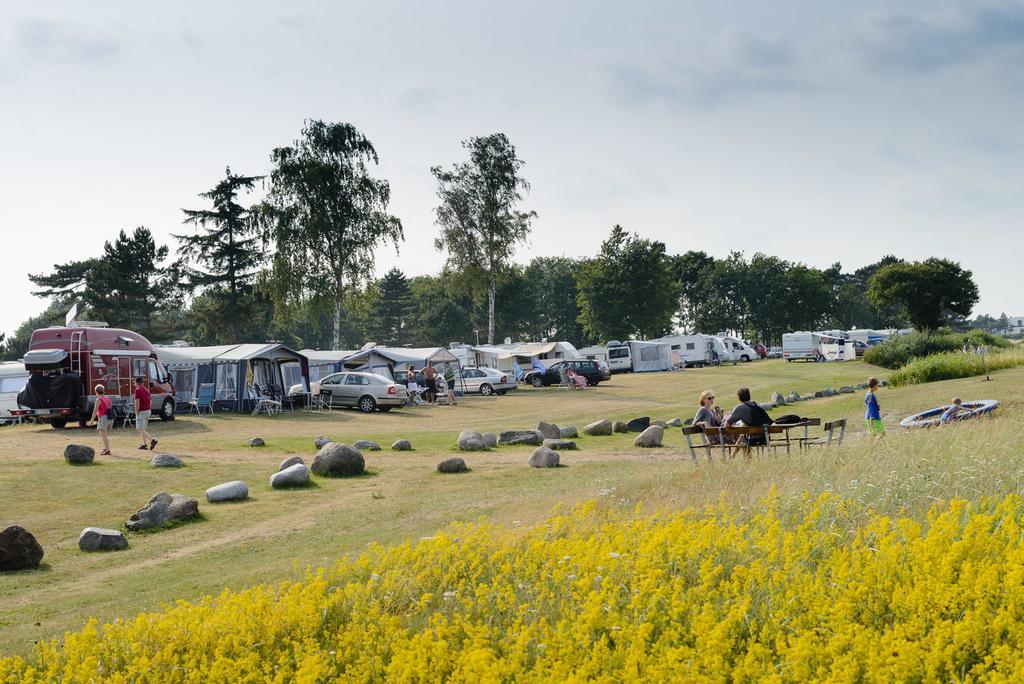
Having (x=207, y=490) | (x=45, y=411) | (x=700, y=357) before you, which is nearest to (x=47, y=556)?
(x=207, y=490)

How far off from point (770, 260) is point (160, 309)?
208 feet

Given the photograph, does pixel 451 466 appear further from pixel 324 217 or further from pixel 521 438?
pixel 324 217

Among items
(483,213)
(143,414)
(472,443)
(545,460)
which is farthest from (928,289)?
(143,414)

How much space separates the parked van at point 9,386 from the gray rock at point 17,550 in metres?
21.2

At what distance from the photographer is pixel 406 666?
5062 millimetres

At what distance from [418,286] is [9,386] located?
70.0 metres

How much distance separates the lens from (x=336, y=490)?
14445 millimetres

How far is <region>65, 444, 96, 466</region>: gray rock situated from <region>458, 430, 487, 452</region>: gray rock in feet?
24.3

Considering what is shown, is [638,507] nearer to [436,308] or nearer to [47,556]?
[47,556]

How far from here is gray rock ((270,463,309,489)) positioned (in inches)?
576

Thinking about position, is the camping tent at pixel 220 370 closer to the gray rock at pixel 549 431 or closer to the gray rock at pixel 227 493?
the gray rock at pixel 549 431

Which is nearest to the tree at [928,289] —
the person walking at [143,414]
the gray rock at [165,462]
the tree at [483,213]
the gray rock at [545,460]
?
the tree at [483,213]

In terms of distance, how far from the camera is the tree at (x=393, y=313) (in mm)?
Answer: 102188

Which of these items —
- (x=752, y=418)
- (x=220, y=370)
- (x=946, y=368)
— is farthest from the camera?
(x=220, y=370)
